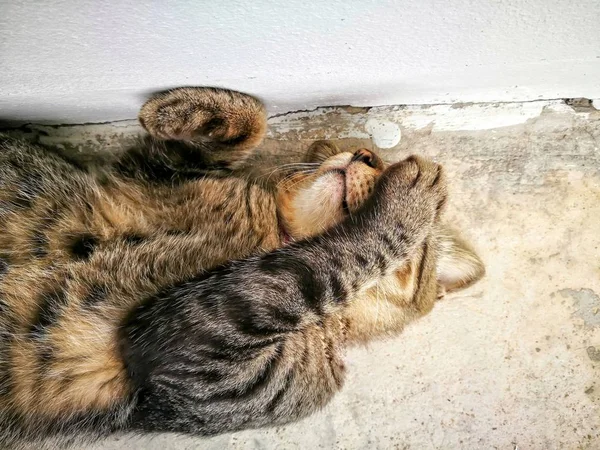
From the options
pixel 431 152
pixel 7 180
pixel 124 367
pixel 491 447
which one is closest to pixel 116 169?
pixel 7 180

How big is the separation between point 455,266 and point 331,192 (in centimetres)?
70

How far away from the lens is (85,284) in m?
2.12

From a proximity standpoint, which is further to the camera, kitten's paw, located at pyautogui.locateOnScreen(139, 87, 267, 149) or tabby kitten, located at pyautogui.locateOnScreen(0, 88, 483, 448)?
kitten's paw, located at pyautogui.locateOnScreen(139, 87, 267, 149)

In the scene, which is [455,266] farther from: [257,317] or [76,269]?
[76,269]

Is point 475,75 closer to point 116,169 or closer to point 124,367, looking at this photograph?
point 116,169

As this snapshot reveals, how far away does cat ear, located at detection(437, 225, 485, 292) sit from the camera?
244 cm

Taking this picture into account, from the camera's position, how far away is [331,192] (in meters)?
2.22

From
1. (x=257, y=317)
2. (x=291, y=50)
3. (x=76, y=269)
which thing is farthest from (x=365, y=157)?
(x=76, y=269)

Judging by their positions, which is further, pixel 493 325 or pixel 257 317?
pixel 493 325

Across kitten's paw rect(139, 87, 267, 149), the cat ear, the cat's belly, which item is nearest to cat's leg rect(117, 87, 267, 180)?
kitten's paw rect(139, 87, 267, 149)

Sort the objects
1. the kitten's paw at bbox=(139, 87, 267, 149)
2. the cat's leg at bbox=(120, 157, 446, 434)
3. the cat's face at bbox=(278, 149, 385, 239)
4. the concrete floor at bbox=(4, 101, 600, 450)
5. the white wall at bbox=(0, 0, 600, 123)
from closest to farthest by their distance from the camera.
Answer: the white wall at bbox=(0, 0, 600, 123) < the cat's leg at bbox=(120, 157, 446, 434) < the kitten's paw at bbox=(139, 87, 267, 149) < the cat's face at bbox=(278, 149, 385, 239) < the concrete floor at bbox=(4, 101, 600, 450)

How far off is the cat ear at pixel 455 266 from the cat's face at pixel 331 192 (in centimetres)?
47

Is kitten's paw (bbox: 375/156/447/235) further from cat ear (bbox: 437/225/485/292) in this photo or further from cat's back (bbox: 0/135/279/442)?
cat's back (bbox: 0/135/279/442)

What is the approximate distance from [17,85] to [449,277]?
76.4 inches
